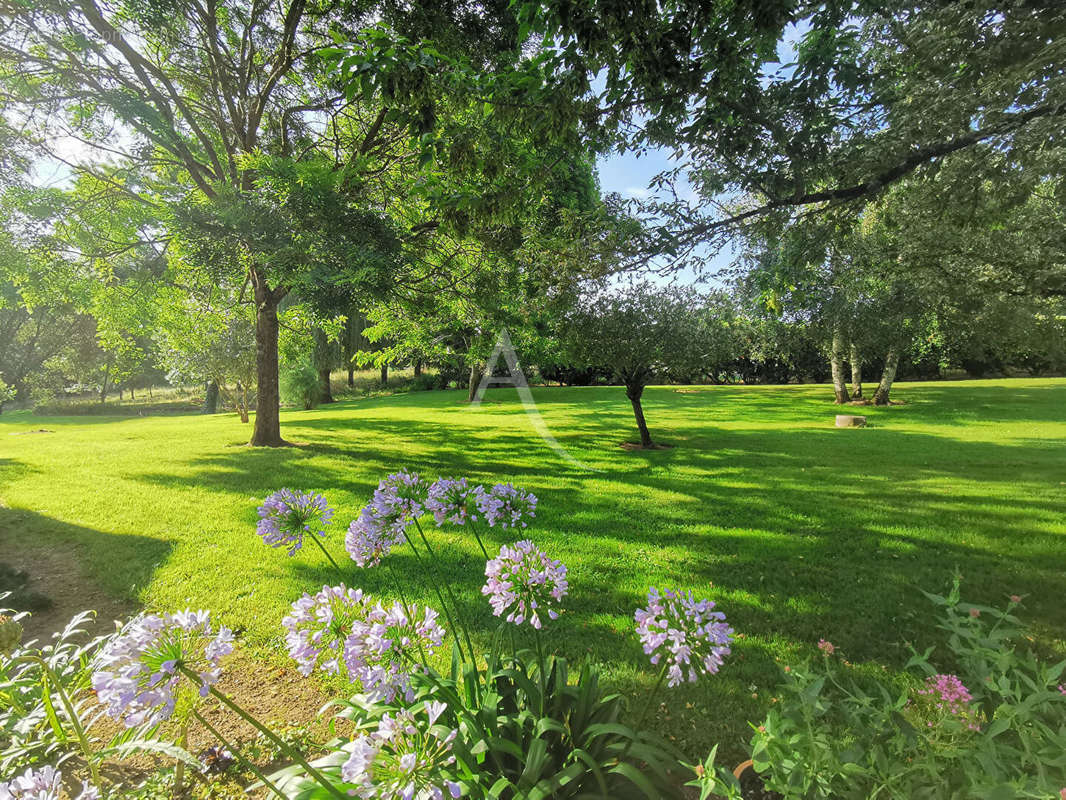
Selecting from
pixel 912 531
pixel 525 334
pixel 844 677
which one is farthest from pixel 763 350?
pixel 844 677

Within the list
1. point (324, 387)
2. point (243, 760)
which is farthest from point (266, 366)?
point (324, 387)

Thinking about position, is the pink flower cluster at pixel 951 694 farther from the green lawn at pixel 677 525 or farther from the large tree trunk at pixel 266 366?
the large tree trunk at pixel 266 366

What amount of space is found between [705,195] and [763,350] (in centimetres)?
1799

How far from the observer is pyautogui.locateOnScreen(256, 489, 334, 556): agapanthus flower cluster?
6.10 feet

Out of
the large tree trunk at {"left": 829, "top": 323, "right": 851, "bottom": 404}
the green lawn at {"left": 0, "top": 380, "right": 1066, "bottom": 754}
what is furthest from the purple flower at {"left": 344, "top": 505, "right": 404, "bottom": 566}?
the large tree trunk at {"left": 829, "top": 323, "right": 851, "bottom": 404}

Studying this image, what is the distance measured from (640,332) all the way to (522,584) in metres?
9.74

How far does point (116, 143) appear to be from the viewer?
32.1ft

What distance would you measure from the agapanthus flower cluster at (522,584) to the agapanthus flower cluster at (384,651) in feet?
1.06

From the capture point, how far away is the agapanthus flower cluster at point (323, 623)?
1.56m

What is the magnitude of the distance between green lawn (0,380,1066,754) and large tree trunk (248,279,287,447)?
0.91m

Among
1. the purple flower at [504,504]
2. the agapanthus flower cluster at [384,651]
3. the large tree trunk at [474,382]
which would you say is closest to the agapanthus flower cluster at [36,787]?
the agapanthus flower cluster at [384,651]

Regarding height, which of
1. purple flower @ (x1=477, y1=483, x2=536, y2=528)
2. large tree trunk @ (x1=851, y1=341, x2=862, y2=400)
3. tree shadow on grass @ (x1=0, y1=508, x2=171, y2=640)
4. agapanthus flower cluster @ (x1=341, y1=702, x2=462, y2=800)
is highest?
large tree trunk @ (x1=851, y1=341, x2=862, y2=400)

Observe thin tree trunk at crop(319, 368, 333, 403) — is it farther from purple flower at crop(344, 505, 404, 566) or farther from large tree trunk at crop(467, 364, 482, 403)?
purple flower at crop(344, 505, 404, 566)

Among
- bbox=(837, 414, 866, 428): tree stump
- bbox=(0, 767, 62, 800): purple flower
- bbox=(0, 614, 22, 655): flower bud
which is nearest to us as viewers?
bbox=(0, 767, 62, 800): purple flower
